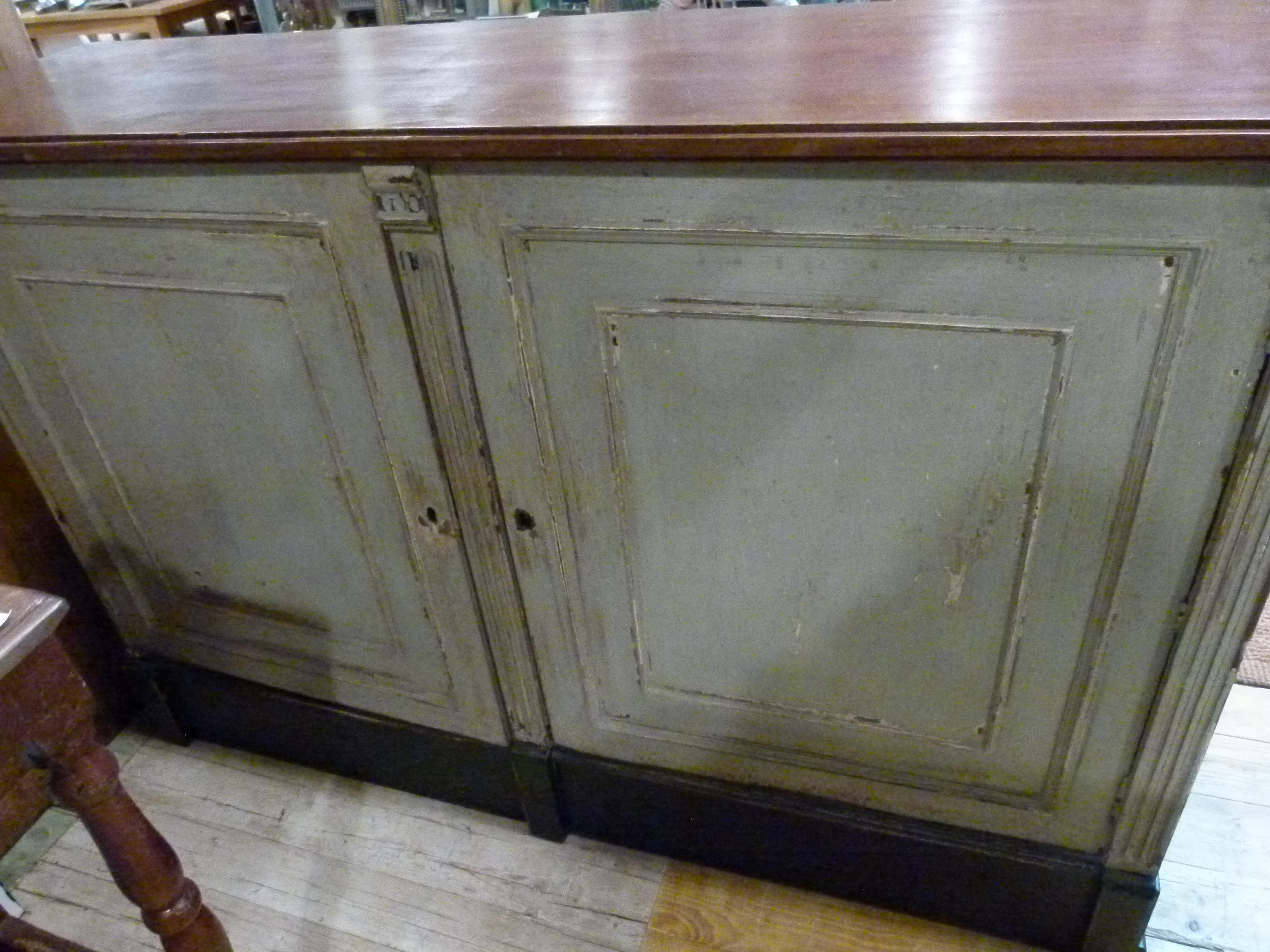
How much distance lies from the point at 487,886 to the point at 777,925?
41 cm

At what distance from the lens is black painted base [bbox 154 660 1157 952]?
111 cm

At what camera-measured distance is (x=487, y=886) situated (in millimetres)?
1322

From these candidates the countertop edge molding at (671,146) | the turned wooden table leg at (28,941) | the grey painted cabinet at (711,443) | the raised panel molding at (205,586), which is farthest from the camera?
the raised panel molding at (205,586)

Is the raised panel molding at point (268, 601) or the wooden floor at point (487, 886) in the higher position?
the raised panel molding at point (268, 601)

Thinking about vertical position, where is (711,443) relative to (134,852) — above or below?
above

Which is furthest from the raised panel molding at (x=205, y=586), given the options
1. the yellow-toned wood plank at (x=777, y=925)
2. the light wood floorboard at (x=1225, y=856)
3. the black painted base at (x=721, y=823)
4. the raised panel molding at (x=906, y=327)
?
the light wood floorboard at (x=1225, y=856)

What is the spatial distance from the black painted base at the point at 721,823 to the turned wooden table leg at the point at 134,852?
1.66 ft

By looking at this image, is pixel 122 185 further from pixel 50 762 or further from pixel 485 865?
pixel 485 865

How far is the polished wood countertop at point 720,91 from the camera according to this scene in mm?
702

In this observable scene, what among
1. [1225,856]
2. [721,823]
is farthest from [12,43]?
[1225,856]

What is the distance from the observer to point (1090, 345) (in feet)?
2.55

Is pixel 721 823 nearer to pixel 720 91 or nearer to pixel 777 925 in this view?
pixel 777 925

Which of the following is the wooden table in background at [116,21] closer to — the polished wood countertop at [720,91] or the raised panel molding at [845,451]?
the polished wood countertop at [720,91]

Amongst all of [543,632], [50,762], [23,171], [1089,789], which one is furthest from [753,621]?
[23,171]
